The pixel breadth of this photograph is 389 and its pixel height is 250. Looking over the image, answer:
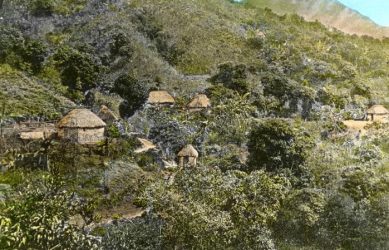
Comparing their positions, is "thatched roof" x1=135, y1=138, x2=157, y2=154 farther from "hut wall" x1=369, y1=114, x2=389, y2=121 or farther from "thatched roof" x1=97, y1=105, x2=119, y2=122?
"hut wall" x1=369, y1=114, x2=389, y2=121

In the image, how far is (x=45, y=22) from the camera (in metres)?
31.4

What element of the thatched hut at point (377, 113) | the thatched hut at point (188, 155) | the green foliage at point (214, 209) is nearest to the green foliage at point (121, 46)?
the thatched hut at point (188, 155)

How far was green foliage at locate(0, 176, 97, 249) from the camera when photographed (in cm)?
963

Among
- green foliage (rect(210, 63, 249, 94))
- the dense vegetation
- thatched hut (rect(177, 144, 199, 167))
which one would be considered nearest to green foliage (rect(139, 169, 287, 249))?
the dense vegetation

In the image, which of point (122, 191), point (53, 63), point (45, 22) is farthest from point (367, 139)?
point (45, 22)

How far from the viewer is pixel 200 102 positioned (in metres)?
24.8

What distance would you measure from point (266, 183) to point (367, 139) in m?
10.1

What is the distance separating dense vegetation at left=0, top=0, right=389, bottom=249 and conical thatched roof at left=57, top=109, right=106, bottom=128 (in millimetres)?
941

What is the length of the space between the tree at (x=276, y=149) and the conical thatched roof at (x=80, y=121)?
5.14 m

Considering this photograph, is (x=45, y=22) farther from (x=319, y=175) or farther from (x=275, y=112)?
(x=319, y=175)

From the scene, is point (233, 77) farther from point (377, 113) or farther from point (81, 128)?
point (81, 128)

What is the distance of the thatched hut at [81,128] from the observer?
62.0ft

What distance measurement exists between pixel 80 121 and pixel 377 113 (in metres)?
14.6

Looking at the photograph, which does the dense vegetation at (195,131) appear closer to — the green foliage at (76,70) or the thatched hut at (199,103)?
the green foliage at (76,70)
